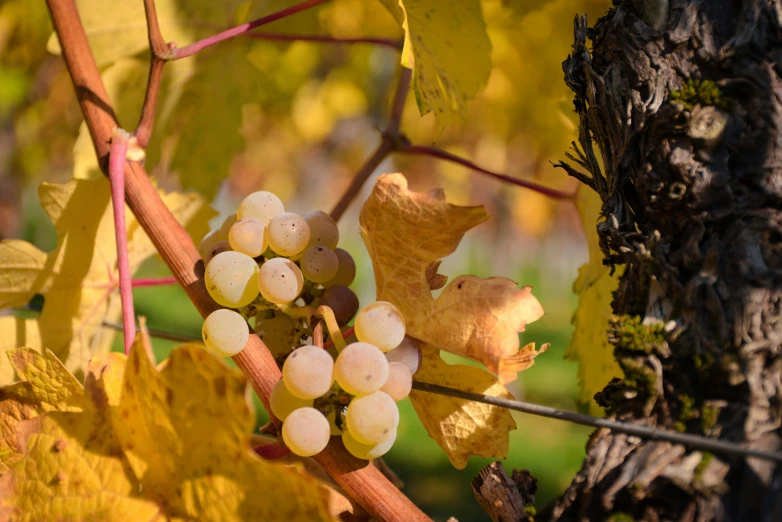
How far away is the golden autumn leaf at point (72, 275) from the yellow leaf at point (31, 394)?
16cm

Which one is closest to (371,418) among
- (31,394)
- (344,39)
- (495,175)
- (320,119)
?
(31,394)

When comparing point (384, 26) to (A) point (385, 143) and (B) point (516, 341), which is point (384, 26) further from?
(B) point (516, 341)

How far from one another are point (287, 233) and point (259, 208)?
40mm

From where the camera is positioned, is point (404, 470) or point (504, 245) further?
point (504, 245)

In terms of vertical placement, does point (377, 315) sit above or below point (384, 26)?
below

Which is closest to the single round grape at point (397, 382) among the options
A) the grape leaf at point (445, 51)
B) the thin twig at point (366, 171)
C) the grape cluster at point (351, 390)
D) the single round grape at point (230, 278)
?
the grape cluster at point (351, 390)

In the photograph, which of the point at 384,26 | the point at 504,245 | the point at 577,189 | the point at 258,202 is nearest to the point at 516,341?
the point at 258,202

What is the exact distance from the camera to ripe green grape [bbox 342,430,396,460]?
36cm

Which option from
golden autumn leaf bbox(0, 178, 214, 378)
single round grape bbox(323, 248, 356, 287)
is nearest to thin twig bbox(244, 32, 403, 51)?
golden autumn leaf bbox(0, 178, 214, 378)

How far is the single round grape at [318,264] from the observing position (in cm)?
43

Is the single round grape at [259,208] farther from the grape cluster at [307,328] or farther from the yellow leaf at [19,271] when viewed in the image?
the yellow leaf at [19,271]

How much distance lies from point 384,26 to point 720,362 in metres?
0.86

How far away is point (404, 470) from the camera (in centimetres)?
145

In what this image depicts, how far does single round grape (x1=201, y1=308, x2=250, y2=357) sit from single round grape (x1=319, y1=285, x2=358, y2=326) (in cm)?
7
